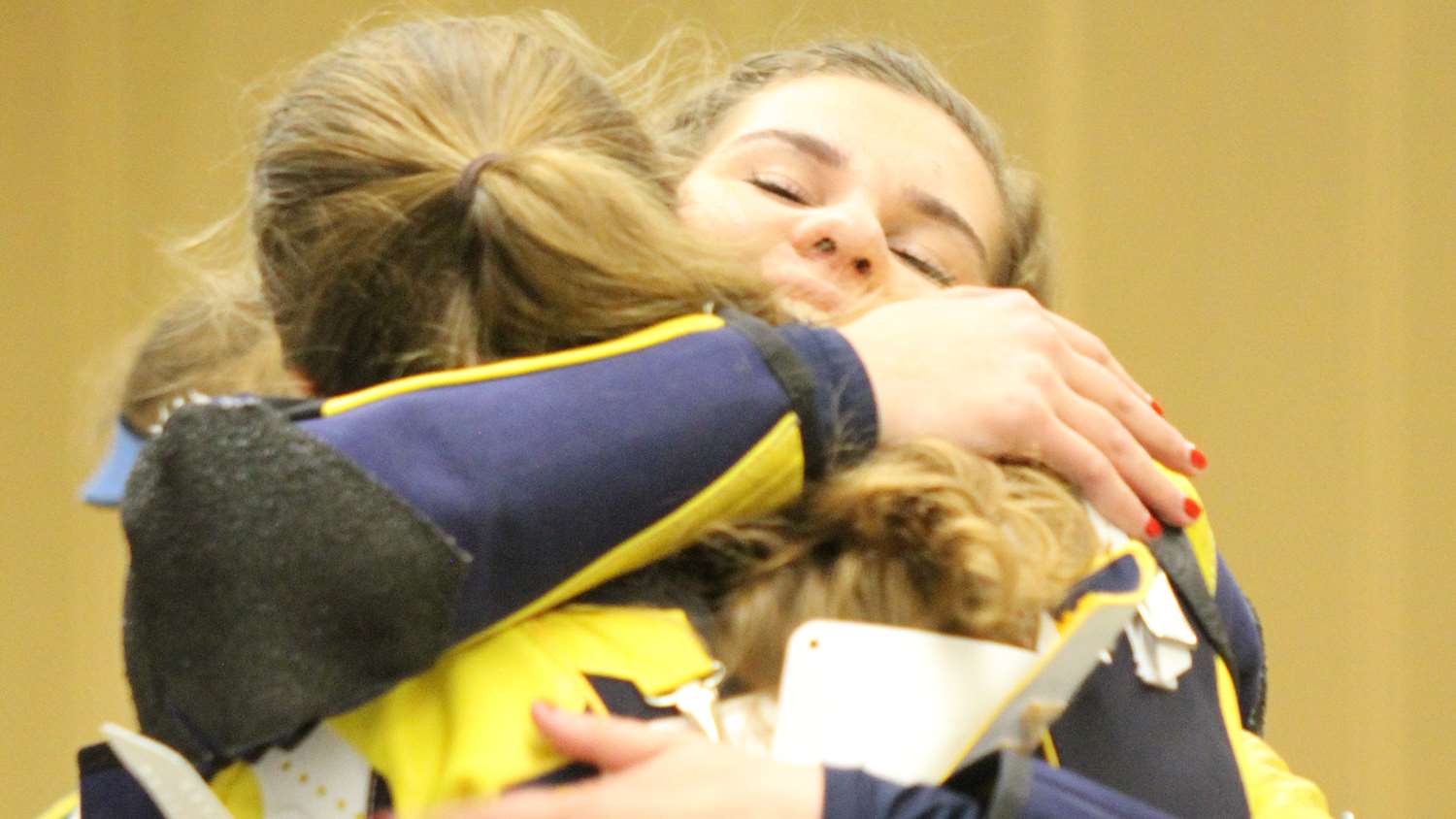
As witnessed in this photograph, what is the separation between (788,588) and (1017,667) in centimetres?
11

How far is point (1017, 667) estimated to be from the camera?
700 millimetres

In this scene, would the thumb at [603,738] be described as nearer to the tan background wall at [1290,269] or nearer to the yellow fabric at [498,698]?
the yellow fabric at [498,698]

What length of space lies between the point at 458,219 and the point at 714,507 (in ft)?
0.63

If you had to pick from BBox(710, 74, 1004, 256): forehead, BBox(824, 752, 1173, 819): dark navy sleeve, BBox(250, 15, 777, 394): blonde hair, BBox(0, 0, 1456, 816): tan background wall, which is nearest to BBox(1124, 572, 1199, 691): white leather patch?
BBox(824, 752, 1173, 819): dark navy sleeve

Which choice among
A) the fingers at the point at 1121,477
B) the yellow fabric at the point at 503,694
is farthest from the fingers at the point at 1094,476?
the yellow fabric at the point at 503,694

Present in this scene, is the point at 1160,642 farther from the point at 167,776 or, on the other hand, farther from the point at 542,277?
the point at 167,776

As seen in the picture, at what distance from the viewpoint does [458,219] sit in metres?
0.79

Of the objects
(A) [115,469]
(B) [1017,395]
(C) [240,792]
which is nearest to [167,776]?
(C) [240,792]

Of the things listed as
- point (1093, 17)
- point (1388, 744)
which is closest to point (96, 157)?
point (1093, 17)

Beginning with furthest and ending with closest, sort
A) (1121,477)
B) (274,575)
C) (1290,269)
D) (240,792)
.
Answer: (1290,269) < (1121,477) < (240,792) < (274,575)

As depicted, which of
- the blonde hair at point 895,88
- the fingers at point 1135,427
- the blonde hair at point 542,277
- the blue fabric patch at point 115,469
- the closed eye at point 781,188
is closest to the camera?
the blonde hair at point 542,277

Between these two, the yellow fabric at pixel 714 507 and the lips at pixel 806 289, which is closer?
the yellow fabric at pixel 714 507

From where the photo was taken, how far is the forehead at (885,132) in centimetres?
103

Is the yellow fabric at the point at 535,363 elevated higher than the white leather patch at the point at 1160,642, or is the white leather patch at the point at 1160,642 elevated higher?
the yellow fabric at the point at 535,363
